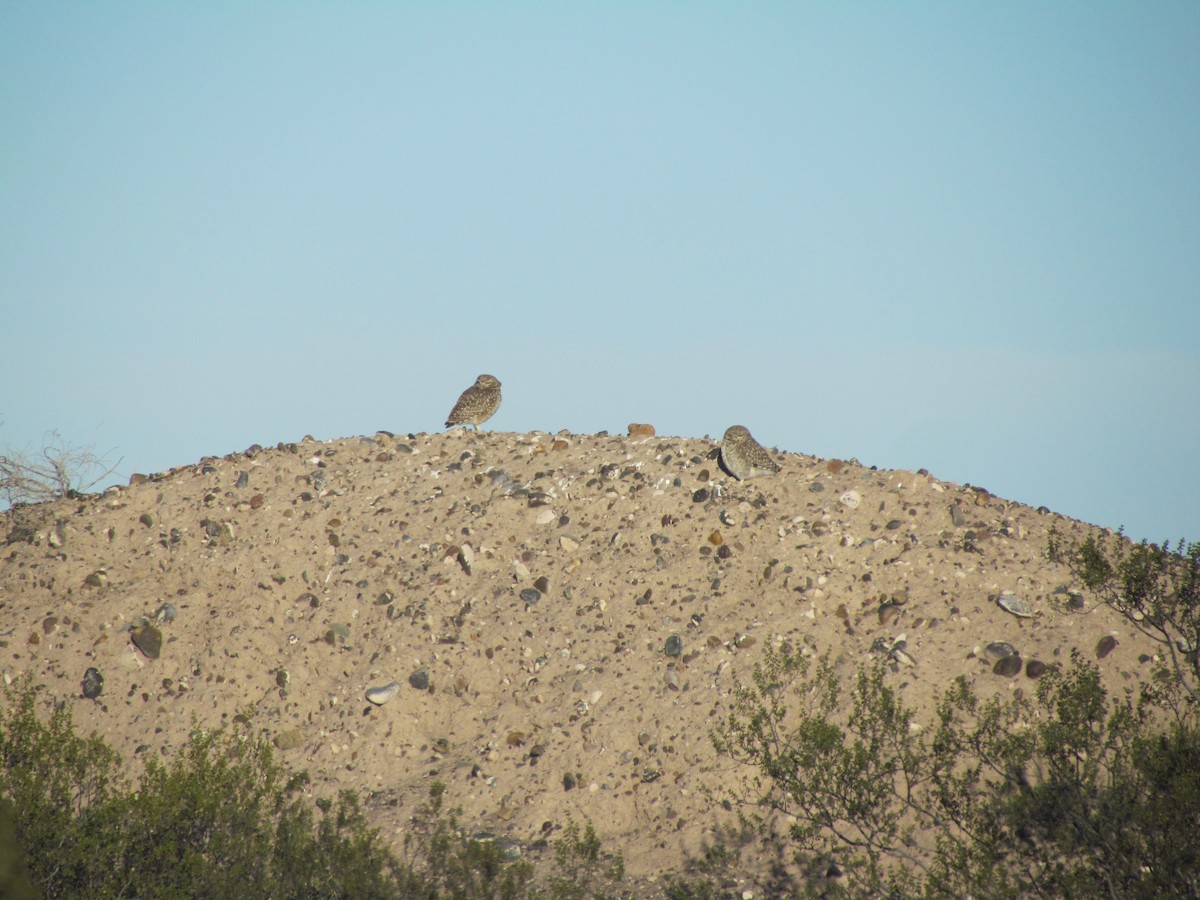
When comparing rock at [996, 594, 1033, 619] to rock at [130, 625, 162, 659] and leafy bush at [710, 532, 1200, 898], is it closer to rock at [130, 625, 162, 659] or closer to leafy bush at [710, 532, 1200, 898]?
leafy bush at [710, 532, 1200, 898]

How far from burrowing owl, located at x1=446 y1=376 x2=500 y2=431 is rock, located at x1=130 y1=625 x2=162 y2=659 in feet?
22.1

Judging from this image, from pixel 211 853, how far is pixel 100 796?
1.72 meters

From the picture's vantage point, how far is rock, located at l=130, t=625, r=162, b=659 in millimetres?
16641

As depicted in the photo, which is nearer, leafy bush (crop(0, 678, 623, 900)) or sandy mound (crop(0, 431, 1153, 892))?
leafy bush (crop(0, 678, 623, 900))

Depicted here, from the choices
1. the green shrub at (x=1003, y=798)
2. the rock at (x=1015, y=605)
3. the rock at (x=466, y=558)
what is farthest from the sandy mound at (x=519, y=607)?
the green shrub at (x=1003, y=798)

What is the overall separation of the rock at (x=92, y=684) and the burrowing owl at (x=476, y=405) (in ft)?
25.4

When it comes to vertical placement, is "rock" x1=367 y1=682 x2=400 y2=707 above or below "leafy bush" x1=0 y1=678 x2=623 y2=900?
above

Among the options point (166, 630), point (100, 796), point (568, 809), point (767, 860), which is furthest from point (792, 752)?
→ point (166, 630)

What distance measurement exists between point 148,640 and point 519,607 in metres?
6.05

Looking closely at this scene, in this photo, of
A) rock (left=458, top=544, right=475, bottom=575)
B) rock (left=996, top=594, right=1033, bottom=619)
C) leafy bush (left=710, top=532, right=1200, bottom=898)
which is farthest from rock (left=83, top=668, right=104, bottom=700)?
rock (left=996, top=594, right=1033, bottom=619)

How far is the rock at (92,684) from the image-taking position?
16297 mm

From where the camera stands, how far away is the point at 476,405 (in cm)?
2058

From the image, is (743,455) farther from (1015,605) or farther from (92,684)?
(92,684)

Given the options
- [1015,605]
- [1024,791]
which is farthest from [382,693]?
[1015,605]
